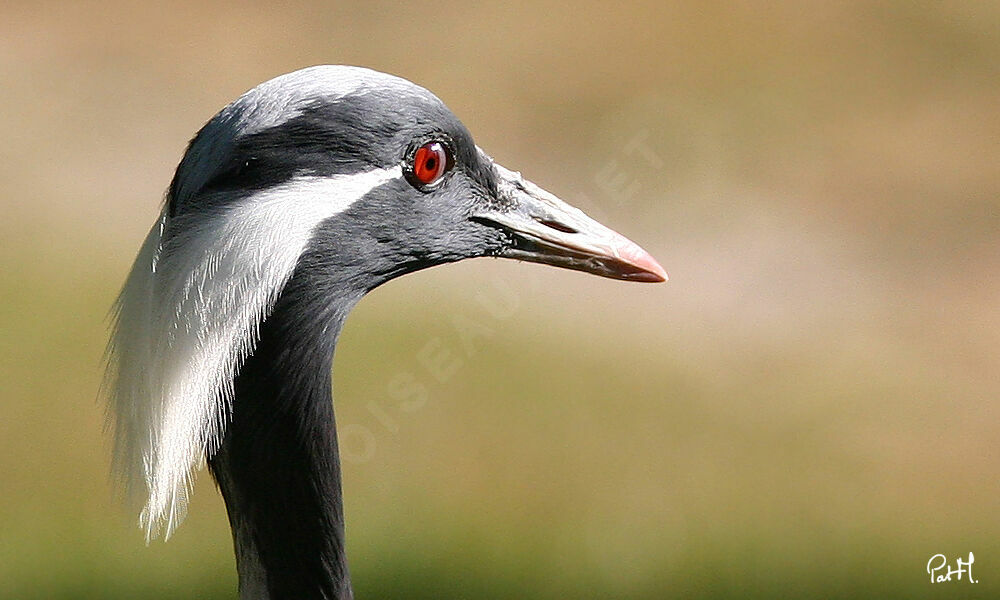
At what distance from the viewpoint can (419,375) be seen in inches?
195

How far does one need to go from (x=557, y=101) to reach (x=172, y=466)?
5.36m

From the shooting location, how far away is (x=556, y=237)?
2250 mm

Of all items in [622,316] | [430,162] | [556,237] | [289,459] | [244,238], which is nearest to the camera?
[244,238]

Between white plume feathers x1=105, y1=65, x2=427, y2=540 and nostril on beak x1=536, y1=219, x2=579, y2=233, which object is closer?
white plume feathers x1=105, y1=65, x2=427, y2=540

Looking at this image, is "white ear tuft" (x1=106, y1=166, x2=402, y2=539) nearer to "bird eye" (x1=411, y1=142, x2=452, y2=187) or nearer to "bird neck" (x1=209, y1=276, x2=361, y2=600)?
"bird neck" (x1=209, y1=276, x2=361, y2=600)

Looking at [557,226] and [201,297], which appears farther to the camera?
[557,226]

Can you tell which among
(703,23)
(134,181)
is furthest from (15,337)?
(703,23)

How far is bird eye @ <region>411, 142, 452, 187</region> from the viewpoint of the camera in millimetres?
2023

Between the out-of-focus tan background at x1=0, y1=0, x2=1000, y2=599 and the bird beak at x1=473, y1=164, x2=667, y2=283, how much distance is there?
0.86 metres
